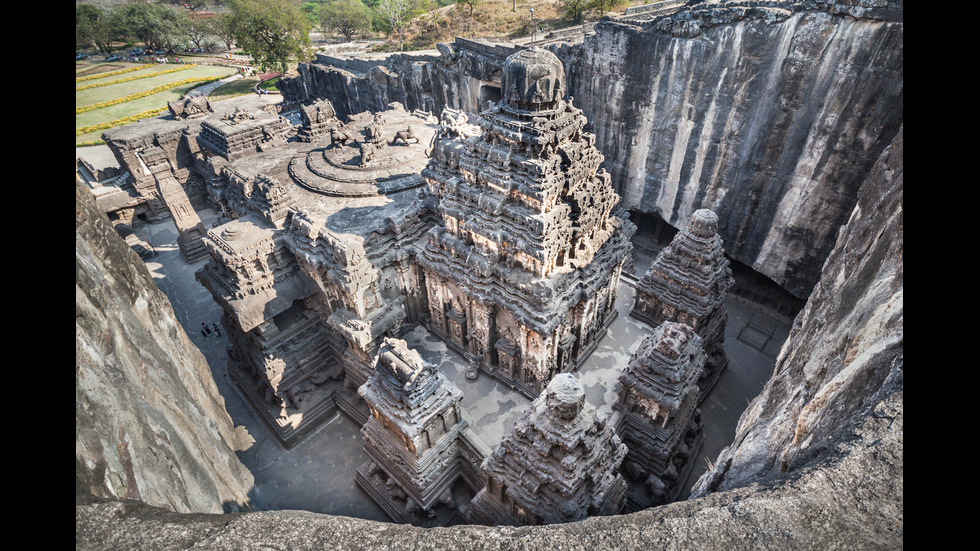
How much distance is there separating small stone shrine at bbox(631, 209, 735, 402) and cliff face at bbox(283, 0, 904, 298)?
602 cm

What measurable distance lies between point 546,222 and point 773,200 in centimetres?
1455

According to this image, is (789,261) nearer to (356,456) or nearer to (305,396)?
(356,456)

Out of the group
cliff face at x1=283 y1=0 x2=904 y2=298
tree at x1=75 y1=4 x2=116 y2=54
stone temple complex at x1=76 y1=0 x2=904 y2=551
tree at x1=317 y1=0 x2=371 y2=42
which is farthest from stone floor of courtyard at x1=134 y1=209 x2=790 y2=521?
tree at x1=75 y1=4 x2=116 y2=54

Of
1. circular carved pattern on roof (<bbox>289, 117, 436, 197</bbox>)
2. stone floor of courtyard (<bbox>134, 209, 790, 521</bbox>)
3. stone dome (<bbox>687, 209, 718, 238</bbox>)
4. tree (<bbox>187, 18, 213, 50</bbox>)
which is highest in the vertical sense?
tree (<bbox>187, 18, 213, 50</bbox>)

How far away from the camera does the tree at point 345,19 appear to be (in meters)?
69.1

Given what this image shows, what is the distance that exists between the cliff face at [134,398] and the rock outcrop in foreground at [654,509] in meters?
0.03

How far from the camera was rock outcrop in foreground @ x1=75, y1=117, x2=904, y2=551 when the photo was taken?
5.16m

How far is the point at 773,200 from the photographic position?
2156 centimetres

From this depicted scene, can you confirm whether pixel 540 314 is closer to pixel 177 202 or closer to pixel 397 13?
pixel 177 202

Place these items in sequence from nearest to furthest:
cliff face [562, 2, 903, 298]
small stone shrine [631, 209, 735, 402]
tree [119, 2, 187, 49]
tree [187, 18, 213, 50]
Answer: small stone shrine [631, 209, 735, 402] < cliff face [562, 2, 903, 298] < tree [119, 2, 187, 49] < tree [187, 18, 213, 50]

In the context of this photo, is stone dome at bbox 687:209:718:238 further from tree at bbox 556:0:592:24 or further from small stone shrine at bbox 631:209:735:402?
tree at bbox 556:0:592:24

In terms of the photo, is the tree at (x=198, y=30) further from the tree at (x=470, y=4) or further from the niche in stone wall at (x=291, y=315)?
the niche in stone wall at (x=291, y=315)

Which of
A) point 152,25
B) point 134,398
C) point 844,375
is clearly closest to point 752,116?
point 844,375

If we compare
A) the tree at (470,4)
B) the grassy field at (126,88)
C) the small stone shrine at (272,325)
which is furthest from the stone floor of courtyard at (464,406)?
the tree at (470,4)
